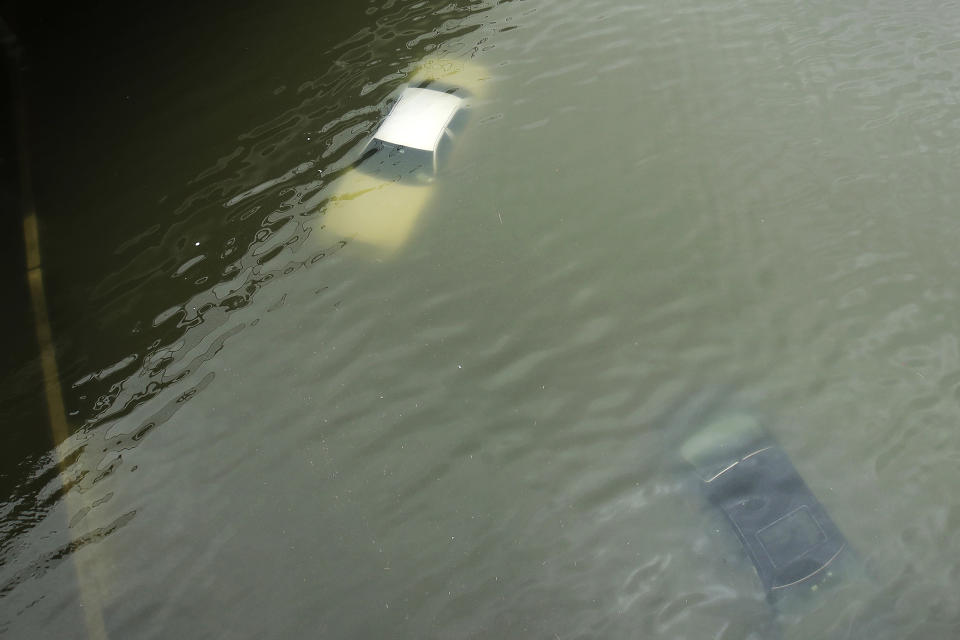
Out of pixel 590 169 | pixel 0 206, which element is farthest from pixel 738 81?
pixel 0 206

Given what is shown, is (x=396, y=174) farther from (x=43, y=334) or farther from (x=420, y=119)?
(x=43, y=334)

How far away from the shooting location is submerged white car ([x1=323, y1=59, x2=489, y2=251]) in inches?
314

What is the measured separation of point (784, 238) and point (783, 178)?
854mm

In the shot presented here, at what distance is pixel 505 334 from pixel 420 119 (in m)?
3.00

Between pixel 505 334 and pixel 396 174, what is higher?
pixel 396 174

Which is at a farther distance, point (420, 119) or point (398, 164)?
point (420, 119)

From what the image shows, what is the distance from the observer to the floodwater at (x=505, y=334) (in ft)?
19.6

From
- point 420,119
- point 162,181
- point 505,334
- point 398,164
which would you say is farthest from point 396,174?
point 162,181

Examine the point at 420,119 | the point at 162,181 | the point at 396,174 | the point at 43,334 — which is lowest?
the point at 43,334

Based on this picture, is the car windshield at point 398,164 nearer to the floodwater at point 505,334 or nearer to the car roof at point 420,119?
the car roof at point 420,119

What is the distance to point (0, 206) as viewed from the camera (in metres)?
8.52

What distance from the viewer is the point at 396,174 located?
837cm

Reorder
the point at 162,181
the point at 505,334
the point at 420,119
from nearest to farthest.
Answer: the point at 505,334 < the point at 420,119 < the point at 162,181

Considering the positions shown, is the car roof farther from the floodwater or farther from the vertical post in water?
the vertical post in water
